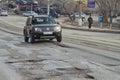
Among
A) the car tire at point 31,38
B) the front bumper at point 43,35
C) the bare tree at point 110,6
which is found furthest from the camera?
the bare tree at point 110,6

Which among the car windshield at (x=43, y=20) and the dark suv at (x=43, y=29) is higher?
the car windshield at (x=43, y=20)

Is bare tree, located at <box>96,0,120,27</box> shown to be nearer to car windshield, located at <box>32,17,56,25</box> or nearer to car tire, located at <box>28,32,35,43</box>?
car windshield, located at <box>32,17,56,25</box>

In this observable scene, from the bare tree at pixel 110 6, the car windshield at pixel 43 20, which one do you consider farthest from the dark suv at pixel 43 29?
the bare tree at pixel 110 6

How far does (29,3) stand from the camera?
110m

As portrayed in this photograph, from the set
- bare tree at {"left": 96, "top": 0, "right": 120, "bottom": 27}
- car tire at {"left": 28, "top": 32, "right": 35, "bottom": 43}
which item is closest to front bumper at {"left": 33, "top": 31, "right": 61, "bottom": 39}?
car tire at {"left": 28, "top": 32, "right": 35, "bottom": 43}

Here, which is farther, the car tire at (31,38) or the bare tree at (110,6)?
the bare tree at (110,6)

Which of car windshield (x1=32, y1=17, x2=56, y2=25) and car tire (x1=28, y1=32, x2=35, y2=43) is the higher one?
car windshield (x1=32, y1=17, x2=56, y2=25)

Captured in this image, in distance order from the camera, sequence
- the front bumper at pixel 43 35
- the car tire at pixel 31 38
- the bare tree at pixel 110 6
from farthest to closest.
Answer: the bare tree at pixel 110 6
the car tire at pixel 31 38
the front bumper at pixel 43 35

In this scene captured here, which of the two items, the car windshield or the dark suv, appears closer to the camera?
the dark suv

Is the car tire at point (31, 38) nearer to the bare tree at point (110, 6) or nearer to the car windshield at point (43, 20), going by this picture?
the car windshield at point (43, 20)

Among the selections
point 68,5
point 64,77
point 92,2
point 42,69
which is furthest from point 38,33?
point 68,5

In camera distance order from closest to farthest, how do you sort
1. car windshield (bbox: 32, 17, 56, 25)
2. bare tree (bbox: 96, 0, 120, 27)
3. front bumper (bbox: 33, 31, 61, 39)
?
front bumper (bbox: 33, 31, 61, 39) → car windshield (bbox: 32, 17, 56, 25) → bare tree (bbox: 96, 0, 120, 27)

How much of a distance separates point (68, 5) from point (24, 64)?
5770 cm

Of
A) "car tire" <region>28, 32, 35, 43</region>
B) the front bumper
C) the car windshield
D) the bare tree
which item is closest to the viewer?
the front bumper
